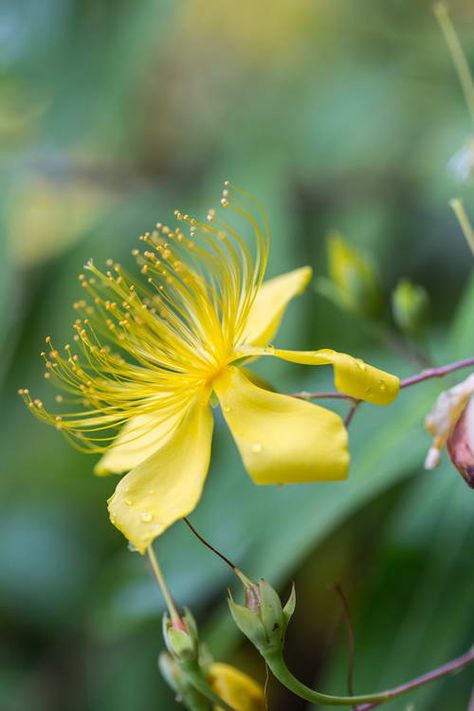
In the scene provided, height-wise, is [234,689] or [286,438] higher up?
[286,438]

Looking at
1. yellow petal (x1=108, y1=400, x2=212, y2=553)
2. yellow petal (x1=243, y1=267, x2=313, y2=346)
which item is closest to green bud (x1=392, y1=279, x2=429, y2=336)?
yellow petal (x1=243, y1=267, x2=313, y2=346)

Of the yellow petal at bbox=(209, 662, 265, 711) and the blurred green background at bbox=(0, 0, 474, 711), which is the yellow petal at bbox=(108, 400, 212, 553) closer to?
the yellow petal at bbox=(209, 662, 265, 711)

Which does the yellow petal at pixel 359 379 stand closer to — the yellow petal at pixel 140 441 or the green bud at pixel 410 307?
the yellow petal at pixel 140 441

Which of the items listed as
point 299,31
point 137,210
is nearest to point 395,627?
point 137,210

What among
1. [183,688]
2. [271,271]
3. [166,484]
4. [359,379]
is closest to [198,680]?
[183,688]

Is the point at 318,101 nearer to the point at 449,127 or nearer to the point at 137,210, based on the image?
the point at 449,127

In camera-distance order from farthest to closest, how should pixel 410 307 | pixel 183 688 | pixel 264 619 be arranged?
pixel 410 307 → pixel 183 688 → pixel 264 619

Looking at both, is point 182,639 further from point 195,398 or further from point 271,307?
point 271,307
